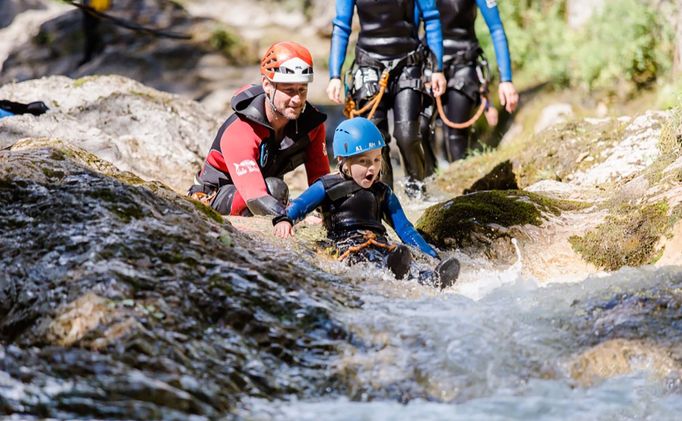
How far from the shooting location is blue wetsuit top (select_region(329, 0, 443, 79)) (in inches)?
295

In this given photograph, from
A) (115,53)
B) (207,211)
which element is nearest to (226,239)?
(207,211)

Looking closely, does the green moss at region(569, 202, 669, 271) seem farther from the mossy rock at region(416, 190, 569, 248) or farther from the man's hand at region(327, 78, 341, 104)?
the man's hand at region(327, 78, 341, 104)

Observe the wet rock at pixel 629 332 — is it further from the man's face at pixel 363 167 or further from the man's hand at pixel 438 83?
the man's hand at pixel 438 83

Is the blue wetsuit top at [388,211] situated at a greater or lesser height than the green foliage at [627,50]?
lesser

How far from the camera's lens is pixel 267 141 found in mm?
5883

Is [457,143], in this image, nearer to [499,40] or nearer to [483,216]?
[499,40]

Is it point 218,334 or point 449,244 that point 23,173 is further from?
point 449,244

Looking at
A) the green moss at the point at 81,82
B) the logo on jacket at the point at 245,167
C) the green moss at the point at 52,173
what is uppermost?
the green moss at the point at 52,173

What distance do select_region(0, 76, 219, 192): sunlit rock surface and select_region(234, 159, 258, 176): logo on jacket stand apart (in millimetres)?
2686

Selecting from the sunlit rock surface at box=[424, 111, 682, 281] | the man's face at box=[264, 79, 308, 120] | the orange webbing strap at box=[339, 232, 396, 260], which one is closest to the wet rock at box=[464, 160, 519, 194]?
the sunlit rock surface at box=[424, 111, 682, 281]

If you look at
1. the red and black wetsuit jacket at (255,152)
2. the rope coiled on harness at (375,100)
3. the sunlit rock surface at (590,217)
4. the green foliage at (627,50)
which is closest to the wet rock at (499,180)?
the sunlit rock surface at (590,217)

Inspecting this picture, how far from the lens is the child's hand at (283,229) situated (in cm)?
486

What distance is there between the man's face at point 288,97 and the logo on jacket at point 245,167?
413mm

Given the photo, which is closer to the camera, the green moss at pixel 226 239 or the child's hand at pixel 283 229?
the green moss at pixel 226 239
